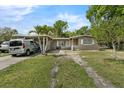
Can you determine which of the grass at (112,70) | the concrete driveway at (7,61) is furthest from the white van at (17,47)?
the grass at (112,70)

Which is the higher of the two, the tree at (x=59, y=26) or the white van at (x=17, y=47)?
the tree at (x=59, y=26)

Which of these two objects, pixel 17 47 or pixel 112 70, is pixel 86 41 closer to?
pixel 17 47

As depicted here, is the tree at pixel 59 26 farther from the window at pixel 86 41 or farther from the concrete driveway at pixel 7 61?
the concrete driveway at pixel 7 61

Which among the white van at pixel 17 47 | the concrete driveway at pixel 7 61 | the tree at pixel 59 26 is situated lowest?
the concrete driveway at pixel 7 61

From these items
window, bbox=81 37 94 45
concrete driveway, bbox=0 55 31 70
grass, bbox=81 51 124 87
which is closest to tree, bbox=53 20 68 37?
window, bbox=81 37 94 45

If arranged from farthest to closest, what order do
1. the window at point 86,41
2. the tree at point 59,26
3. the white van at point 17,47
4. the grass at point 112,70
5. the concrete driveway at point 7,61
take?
the tree at point 59,26
the window at point 86,41
the white van at point 17,47
the concrete driveway at point 7,61
the grass at point 112,70

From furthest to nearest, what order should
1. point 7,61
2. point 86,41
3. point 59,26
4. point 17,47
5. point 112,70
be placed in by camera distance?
point 59,26, point 86,41, point 17,47, point 7,61, point 112,70

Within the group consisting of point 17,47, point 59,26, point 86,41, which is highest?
point 59,26

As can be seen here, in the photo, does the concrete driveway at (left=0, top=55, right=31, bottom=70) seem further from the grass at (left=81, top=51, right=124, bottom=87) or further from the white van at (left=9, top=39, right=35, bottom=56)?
the grass at (left=81, top=51, right=124, bottom=87)

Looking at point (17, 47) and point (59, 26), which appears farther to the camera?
point (59, 26)

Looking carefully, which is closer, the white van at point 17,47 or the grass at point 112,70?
the grass at point 112,70

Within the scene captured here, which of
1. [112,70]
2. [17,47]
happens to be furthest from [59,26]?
[112,70]

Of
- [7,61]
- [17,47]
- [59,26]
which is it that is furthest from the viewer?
[59,26]
